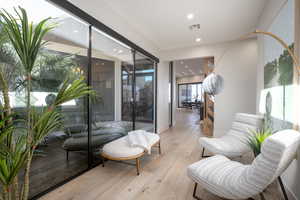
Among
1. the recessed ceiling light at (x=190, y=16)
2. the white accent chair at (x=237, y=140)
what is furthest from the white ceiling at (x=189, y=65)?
the white accent chair at (x=237, y=140)

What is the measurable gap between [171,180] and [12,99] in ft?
7.41

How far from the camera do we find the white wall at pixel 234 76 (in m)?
4.02

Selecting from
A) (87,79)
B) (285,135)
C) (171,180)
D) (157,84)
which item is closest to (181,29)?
(157,84)

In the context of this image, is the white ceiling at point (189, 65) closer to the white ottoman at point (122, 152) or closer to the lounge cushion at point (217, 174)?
the white ottoman at point (122, 152)

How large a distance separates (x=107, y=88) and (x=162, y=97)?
2613 millimetres

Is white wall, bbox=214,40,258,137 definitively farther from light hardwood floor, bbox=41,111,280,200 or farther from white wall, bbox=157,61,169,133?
light hardwood floor, bbox=41,111,280,200

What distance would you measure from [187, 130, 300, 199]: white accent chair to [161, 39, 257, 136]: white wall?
9.84 ft

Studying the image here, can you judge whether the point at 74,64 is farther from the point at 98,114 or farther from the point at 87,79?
the point at 98,114

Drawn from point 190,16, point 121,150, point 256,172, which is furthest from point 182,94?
point 256,172

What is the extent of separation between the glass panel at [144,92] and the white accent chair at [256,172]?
262cm

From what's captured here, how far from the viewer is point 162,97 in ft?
16.8

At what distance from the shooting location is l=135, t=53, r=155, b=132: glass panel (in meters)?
3.94

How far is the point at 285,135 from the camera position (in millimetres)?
1236

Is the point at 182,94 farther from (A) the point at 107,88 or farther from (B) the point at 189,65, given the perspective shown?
(A) the point at 107,88
